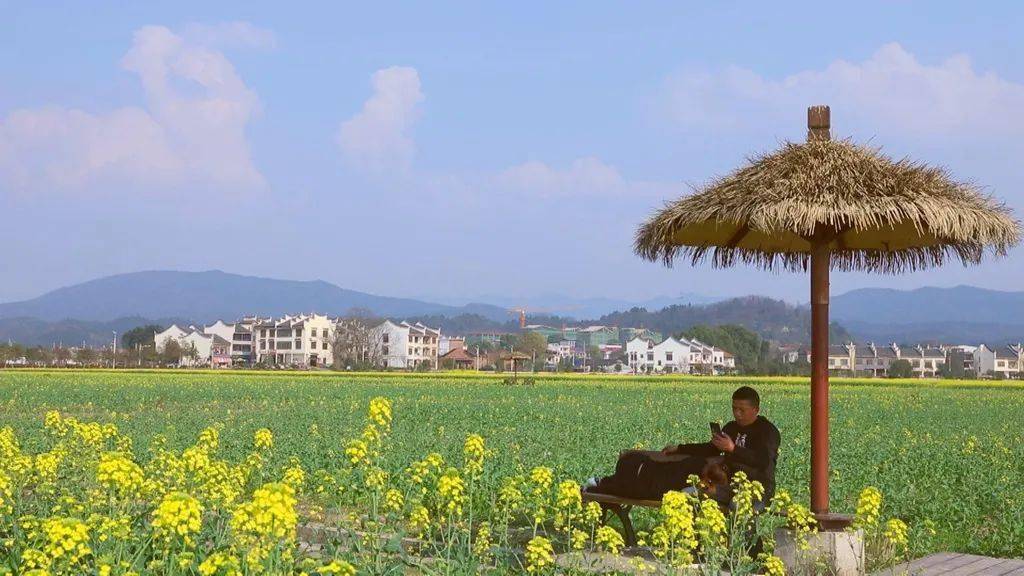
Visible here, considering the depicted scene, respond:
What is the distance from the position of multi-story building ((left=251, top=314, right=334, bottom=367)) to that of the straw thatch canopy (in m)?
163

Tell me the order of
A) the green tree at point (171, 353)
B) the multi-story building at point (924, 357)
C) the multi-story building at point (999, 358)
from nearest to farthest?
the green tree at point (171, 353), the multi-story building at point (999, 358), the multi-story building at point (924, 357)

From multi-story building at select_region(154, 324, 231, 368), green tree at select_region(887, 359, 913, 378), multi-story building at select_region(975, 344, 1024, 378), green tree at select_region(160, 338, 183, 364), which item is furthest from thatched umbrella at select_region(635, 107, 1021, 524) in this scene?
multi-story building at select_region(975, 344, 1024, 378)

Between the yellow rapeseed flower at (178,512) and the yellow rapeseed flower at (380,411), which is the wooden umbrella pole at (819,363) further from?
the yellow rapeseed flower at (178,512)

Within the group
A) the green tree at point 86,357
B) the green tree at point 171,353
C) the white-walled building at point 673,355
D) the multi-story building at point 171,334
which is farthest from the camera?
the white-walled building at point 673,355

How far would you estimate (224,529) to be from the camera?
24.6ft

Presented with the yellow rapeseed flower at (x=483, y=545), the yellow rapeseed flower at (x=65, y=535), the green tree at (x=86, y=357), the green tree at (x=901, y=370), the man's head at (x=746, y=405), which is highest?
the man's head at (x=746, y=405)

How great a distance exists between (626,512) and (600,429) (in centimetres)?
1405

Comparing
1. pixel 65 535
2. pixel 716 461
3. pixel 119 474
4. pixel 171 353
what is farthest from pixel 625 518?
pixel 171 353

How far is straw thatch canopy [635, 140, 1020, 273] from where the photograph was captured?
8375 millimetres

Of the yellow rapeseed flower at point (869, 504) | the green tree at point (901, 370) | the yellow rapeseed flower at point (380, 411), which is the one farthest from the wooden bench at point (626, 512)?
the green tree at point (901, 370)

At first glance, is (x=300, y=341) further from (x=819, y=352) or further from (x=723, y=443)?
(x=723, y=443)

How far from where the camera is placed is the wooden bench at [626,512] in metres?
8.48

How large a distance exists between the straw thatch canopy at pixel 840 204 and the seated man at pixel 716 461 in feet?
4.46

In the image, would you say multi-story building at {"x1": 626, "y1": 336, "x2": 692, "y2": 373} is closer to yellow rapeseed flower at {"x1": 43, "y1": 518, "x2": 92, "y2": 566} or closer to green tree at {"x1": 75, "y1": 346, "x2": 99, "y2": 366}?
green tree at {"x1": 75, "y1": 346, "x2": 99, "y2": 366}
